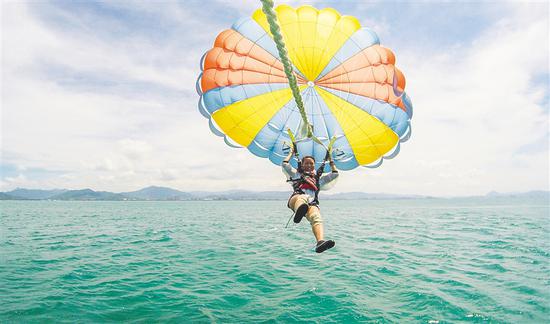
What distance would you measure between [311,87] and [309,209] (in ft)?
15.8

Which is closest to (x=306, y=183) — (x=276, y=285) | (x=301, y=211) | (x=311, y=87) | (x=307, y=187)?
(x=307, y=187)

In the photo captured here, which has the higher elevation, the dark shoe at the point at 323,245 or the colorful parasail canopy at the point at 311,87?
the colorful parasail canopy at the point at 311,87

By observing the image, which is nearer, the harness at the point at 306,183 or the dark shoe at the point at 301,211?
the dark shoe at the point at 301,211

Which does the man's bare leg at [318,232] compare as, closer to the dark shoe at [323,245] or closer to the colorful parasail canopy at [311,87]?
the dark shoe at [323,245]

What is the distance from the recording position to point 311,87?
11328 mm

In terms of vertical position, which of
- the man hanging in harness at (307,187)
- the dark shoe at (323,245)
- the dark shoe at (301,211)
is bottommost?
the dark shoe at (323,245)

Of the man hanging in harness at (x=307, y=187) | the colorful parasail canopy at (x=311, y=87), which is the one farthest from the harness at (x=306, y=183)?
the colorful parasail canopy at (x=311, y=87)

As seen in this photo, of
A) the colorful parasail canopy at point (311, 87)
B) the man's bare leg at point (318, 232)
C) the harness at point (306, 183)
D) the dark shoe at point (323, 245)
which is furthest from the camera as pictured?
the colorful parasail canopy at point (311, 87)

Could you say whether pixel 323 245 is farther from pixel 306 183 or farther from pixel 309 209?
pixel 306 183

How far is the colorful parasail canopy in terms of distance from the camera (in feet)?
36.5

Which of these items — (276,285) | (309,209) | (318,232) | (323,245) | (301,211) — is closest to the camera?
(323,245)

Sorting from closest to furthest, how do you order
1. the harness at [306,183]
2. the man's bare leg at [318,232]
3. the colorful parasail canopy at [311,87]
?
the man's bare leg at [318,232] < the harness at [306,183] < the colorful parasail canopy at [311,87]

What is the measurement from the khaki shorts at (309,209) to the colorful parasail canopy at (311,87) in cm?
268

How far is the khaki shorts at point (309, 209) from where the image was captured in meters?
8.05
